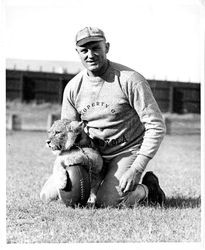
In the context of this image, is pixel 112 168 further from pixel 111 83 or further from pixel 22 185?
pixel 22 185

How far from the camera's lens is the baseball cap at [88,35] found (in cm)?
310

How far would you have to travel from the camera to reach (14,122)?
8.86 m

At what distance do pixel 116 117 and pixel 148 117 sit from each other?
0.78 ft

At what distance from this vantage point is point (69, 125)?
3.14 metres

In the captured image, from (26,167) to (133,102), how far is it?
84.6 inches

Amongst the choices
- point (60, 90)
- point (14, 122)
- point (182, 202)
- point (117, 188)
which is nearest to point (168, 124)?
point (14, 122)

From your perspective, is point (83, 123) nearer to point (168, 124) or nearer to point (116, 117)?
point (116, 117)

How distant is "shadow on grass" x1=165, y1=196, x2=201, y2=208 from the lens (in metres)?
3.33

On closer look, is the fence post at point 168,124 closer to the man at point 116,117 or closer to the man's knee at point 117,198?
the man at point 116,117

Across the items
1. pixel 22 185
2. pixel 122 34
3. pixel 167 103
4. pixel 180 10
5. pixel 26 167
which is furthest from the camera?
pixel 167 103

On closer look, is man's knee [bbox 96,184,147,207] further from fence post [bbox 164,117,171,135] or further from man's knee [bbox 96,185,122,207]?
fence post [bbox 164,117,171,135]

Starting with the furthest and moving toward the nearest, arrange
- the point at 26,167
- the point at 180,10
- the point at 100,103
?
the point at 26,167, the point at 100,103, the point at 180,10
